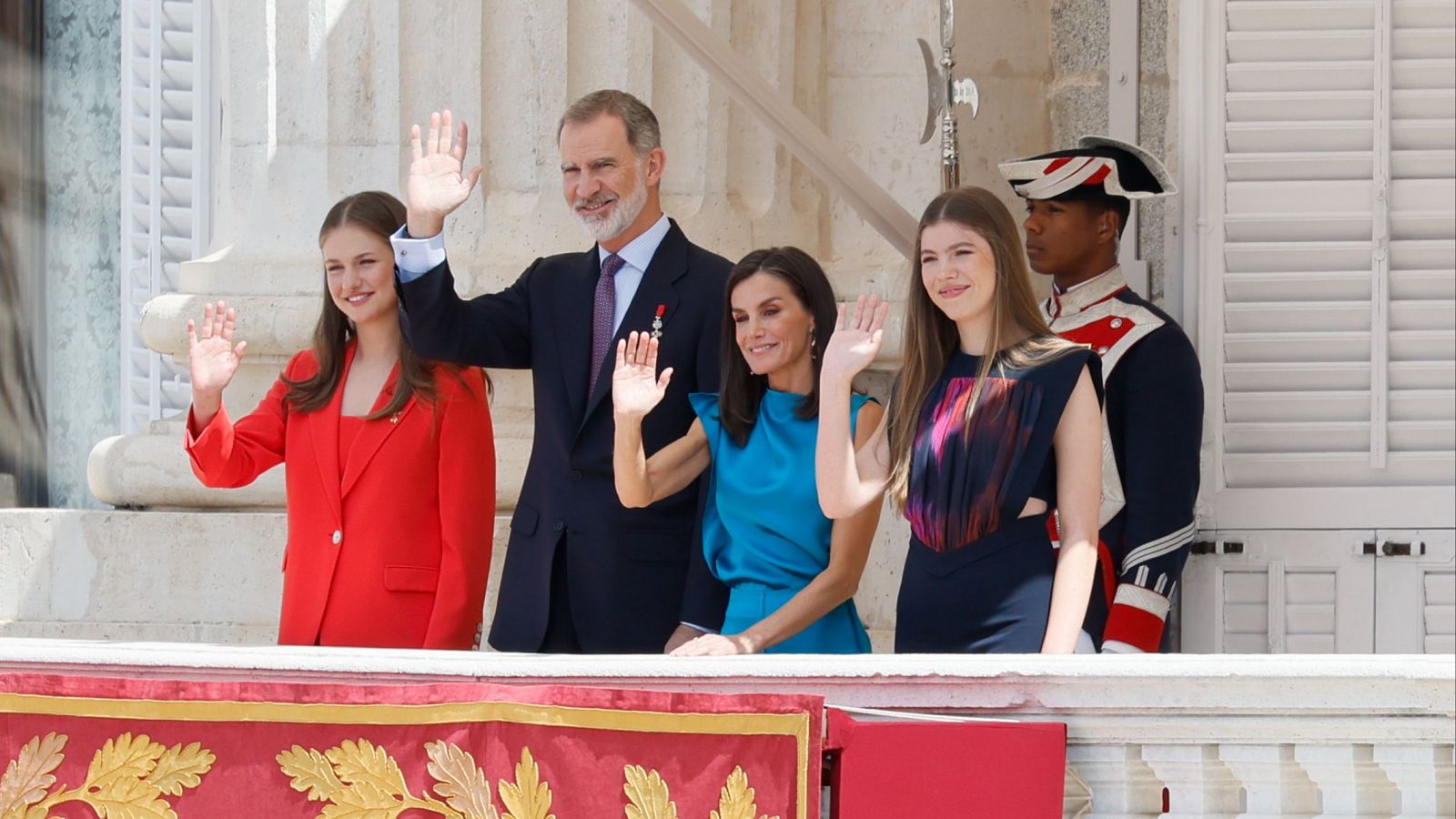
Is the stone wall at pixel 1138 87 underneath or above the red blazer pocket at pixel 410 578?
above

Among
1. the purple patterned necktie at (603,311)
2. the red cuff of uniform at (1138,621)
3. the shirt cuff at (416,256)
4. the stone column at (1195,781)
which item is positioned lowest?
the stone column at (1195,781)

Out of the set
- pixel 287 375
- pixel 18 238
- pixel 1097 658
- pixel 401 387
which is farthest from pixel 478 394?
pixel 18 238

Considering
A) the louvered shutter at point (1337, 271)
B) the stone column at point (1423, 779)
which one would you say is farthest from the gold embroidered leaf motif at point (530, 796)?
the louvered shutter at point (1337, 271)

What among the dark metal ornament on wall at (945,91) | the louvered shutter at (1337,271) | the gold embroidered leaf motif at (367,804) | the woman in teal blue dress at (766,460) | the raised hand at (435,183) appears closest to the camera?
the gold embroidered leaf motif at (367,804)

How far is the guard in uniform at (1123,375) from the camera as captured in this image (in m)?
3.74

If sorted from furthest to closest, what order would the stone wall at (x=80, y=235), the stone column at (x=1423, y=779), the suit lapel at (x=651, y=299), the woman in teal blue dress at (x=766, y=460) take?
the stone wall at (x=80, y=235) < the suit lapel at (x=651, y=299) < the woman in teal blue dress at (x=766, y=460) < the stone column at (x=1423, y=779)

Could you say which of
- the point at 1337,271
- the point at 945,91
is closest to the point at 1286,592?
the point at 1337,271

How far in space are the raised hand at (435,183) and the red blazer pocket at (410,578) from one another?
0.62 m

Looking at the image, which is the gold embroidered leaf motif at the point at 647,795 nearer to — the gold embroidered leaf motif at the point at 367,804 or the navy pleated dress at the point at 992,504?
the gold embroidered leaf motif at the point at 367,804

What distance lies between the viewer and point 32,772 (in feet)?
9.76

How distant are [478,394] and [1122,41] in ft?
6.48

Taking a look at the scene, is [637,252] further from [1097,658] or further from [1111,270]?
[1097,658]

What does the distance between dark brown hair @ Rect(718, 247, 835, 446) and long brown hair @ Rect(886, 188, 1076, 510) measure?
24 centimetres

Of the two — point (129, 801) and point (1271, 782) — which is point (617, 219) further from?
point (1271, 782)
